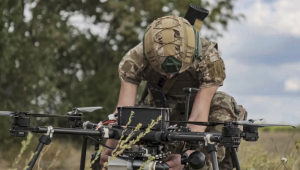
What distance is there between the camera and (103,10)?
14.1 metres

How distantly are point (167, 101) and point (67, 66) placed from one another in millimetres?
8938

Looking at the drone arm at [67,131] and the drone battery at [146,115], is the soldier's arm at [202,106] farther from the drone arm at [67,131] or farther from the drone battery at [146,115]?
the drone arm at [67,131]

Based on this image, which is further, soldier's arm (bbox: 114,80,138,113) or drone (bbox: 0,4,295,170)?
soldier's arm (bbox: 114,80,138,113)

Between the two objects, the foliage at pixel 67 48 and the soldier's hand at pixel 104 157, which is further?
the foliage at pixel 67 48

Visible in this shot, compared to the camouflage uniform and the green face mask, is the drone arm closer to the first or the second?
the green face mask

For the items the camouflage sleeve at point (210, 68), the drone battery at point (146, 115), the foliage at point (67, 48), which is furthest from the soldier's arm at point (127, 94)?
the foliage at point (67, 48)

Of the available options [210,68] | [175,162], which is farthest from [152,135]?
[210,68]

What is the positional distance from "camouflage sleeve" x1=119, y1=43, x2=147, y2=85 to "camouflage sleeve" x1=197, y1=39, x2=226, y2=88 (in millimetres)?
658

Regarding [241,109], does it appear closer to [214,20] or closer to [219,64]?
[219,64]

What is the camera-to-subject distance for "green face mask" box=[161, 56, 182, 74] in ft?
16.0

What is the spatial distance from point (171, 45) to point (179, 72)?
33 centimetres

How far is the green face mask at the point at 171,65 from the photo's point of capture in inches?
192

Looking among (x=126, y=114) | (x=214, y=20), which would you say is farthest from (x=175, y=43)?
(x=214, y=20)

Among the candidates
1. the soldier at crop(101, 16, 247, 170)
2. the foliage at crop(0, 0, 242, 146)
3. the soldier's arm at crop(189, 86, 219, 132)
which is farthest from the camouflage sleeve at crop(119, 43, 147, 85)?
the foliage at crop(0, 0, 242, 146)
